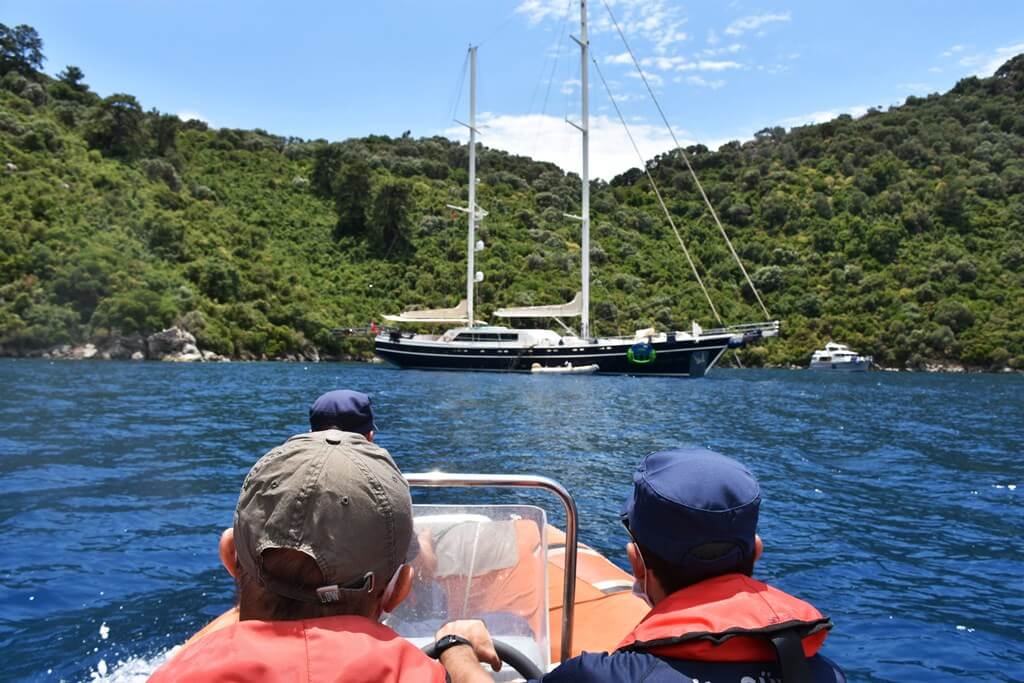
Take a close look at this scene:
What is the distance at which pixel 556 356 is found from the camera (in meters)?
39.2

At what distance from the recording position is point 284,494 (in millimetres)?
1183

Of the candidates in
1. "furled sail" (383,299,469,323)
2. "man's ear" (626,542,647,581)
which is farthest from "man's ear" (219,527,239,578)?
"furled sail" (383,299,469,323)

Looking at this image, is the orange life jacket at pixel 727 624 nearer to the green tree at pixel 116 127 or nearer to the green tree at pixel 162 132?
the green tree at pixel 116 127

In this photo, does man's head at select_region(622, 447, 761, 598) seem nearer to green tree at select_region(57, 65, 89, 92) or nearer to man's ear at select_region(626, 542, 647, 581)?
man's ear at select_region(626, 542, 647, 581)

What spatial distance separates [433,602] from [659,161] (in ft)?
320

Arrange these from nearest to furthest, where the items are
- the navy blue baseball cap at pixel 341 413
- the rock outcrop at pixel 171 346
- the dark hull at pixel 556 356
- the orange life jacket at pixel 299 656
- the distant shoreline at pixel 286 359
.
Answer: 1. the orange life jacket at pixel 299 656
2. the navy blue baseball cap at pixel 341 413
3. the dark hull at pixel 556 356
4. the distant shoreline at pixel 286 359
5. the rock outcrop at pixel 171 346

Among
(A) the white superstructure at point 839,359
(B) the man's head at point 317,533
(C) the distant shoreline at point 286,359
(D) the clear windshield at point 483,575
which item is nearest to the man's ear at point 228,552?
(B) the man's head at point 317,533

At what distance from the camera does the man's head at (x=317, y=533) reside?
1.17 metres

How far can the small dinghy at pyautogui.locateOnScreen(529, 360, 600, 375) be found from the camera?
38312mm

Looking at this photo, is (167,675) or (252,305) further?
(252,305)

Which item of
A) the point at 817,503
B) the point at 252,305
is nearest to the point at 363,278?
the point at 252,305

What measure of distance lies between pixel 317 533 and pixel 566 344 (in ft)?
127

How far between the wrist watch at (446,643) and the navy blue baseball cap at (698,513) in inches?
19.7

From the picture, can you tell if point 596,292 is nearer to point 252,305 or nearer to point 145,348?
point 252,305
